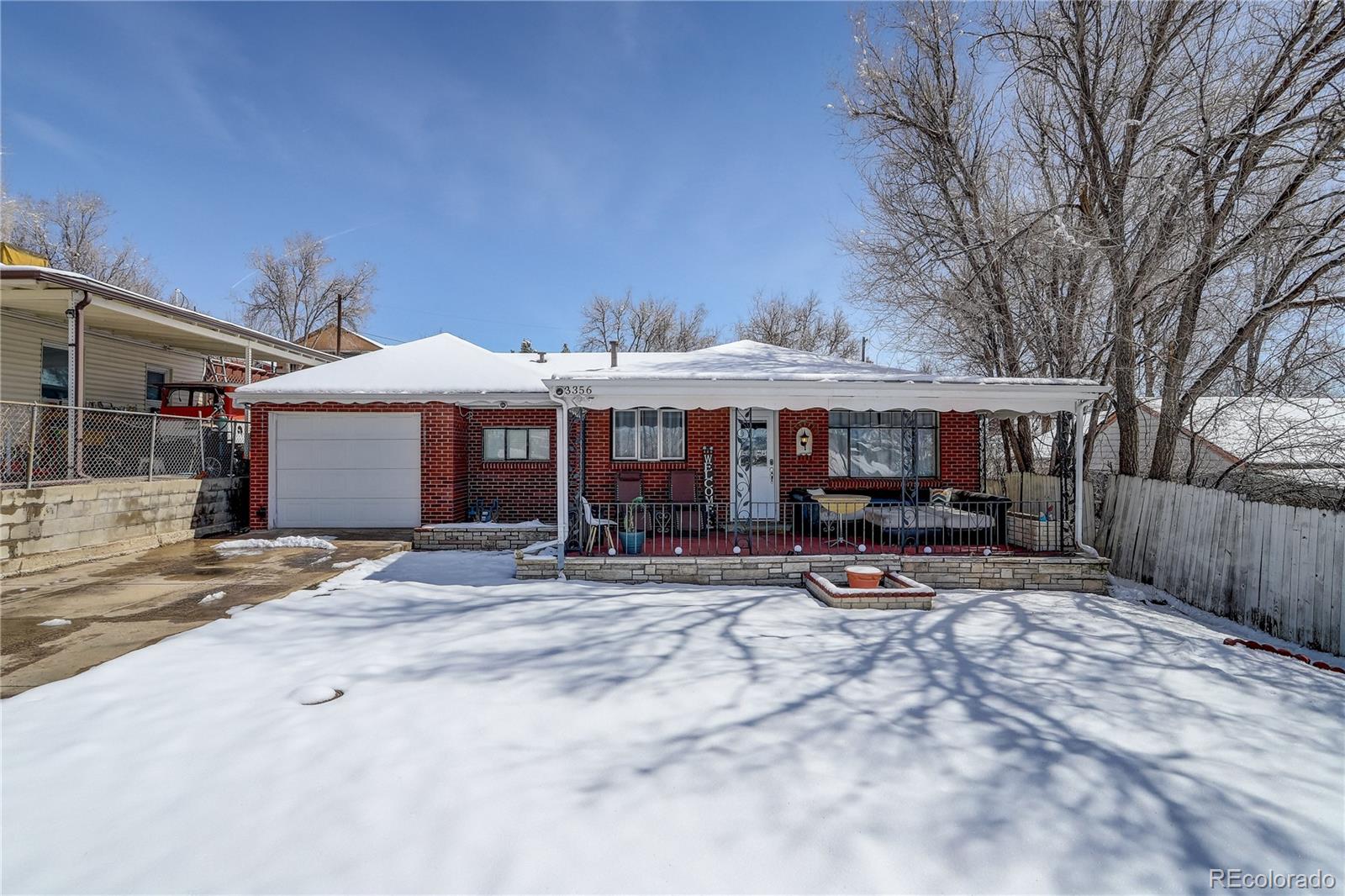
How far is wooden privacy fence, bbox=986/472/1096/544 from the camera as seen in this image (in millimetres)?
9422

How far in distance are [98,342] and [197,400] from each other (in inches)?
91.8

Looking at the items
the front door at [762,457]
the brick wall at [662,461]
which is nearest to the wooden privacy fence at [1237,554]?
the front door at [762,457]

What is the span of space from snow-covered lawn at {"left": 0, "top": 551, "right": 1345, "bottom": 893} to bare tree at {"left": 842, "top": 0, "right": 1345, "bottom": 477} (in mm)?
6344

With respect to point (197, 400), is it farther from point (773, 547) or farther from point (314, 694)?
point (773, 547)

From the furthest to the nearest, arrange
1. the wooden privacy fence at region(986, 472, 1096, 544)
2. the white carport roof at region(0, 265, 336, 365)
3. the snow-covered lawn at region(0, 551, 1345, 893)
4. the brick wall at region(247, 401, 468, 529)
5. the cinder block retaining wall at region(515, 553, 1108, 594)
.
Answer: the brick wall at region(247, 401, 468, 529), the wooden privacy fence at region(986, 472, 1096, 544), the white carport roof at region(0, 265, 336, 365), the cinder block retaining wall at region(515, 553, 1108, 594), the snow-covered lawn at region(0, 551, 1345, 893)

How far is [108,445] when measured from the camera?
9.87 metres

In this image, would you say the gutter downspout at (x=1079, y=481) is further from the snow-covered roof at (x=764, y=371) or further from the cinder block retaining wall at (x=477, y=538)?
the cinder block retaining wall at (x=477, y=538)

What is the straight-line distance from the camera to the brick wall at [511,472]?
1180 cm

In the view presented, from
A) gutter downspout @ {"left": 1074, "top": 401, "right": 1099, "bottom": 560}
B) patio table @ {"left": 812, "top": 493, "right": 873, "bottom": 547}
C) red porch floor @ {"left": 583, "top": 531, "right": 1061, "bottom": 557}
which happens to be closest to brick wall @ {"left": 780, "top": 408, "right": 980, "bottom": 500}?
red porch floor @ {"left": 583, "top": 531, "right": 1061, "bottom": 557}

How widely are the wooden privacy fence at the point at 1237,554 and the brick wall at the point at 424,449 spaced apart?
39.8ft

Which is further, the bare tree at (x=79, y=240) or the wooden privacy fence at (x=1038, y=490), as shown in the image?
the bare tree at (x=79, y=240)

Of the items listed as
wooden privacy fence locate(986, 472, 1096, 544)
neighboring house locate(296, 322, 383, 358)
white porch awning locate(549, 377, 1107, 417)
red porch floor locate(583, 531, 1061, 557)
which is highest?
neighboring house locate(296, 322, 383, 358)

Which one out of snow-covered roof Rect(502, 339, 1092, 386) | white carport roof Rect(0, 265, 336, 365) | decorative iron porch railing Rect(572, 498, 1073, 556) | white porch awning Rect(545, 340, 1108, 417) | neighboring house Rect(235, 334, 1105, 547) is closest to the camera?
white porch awning Rect(545, 340, 1108, 417)

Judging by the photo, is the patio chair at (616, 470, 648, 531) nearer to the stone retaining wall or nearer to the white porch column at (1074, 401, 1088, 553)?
the stone retaining wall
